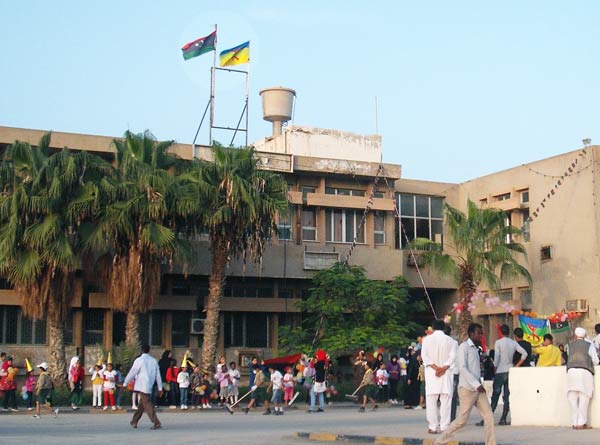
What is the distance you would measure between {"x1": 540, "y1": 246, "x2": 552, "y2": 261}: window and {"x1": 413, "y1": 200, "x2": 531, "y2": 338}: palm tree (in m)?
2.46

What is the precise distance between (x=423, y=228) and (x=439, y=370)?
108 ft

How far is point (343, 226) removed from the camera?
1791 inches

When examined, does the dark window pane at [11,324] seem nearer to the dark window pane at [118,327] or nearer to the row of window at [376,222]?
the dark window pane at [118,327]

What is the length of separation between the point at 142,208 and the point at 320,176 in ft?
38.2

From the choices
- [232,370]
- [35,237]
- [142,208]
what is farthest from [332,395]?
[35,237]

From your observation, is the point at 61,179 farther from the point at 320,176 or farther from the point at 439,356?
the point at 439,356

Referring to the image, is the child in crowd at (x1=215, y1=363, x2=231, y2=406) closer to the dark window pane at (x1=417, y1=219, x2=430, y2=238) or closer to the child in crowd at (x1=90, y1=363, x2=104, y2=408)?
the child in crowd at (x1=90, y1=363, x2=104, y2=408)

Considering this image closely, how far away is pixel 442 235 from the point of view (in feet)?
158

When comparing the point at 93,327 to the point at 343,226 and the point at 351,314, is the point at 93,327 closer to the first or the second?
the point at 351,314

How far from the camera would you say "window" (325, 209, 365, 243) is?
4528 centimetres

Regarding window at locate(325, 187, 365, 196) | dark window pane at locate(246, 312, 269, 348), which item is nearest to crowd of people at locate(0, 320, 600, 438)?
dark window pane at locate(246, 312, 269, 348)

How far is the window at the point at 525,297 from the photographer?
4391 centimetres

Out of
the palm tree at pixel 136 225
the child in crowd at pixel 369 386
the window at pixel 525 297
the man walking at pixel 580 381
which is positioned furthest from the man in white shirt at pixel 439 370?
the window at pixel 525 297

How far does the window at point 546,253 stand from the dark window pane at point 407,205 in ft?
22.3
